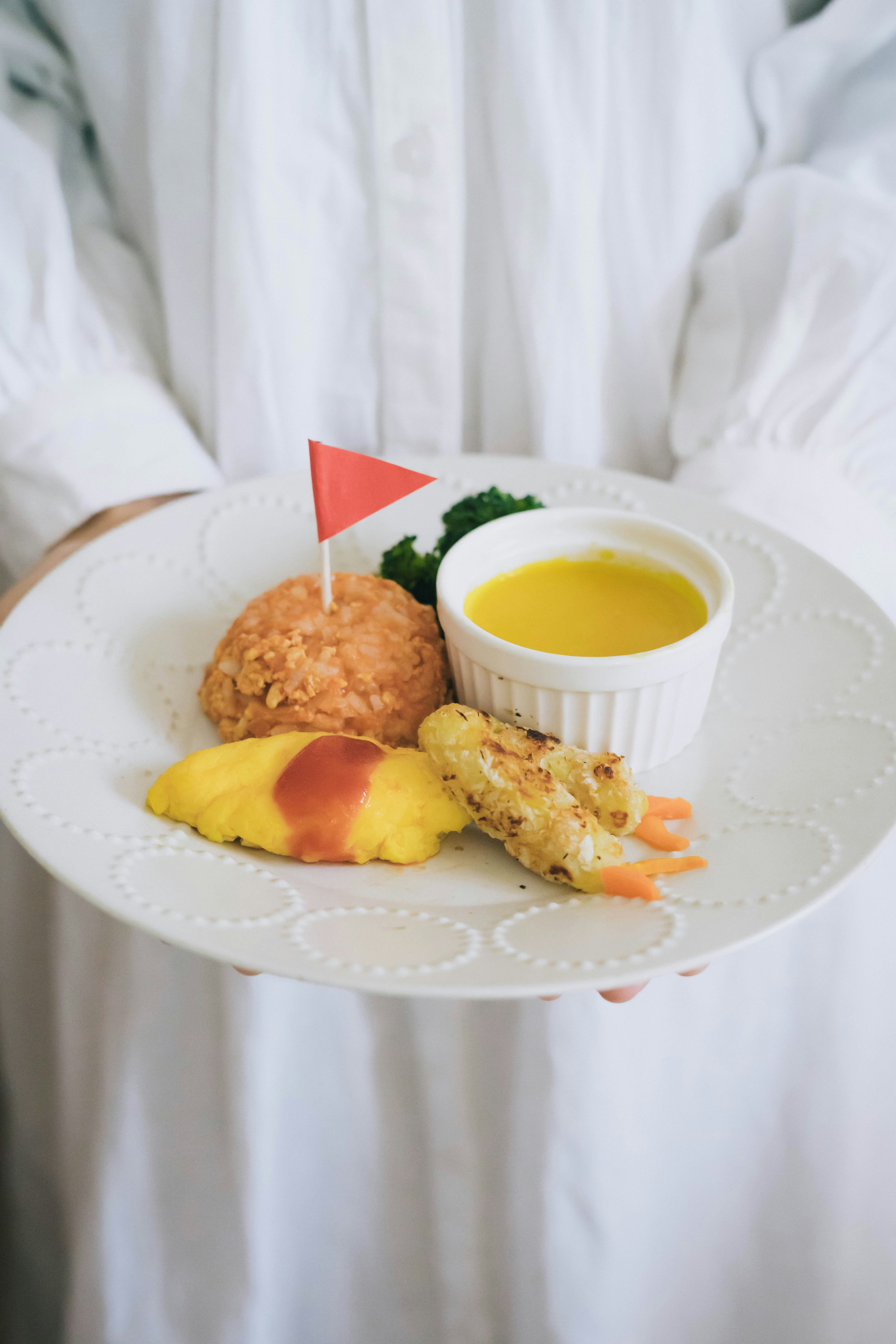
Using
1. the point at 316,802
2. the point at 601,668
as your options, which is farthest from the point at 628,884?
the point at 316,802

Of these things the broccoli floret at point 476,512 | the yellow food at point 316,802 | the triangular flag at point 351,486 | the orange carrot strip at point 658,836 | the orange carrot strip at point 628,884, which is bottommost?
the orange carrot strip at point 658,836

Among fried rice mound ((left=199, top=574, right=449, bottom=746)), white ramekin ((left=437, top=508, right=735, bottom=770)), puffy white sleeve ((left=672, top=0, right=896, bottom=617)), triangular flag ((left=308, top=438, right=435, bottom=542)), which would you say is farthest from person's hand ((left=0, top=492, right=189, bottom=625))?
puffy white sleeve ((left=672, top=0, right=896, bottom=617))

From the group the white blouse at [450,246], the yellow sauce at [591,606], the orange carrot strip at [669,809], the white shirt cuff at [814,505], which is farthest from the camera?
the white shirt cuff at [814,505]

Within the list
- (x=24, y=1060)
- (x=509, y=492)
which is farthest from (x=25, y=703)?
(x=24, y=1060)

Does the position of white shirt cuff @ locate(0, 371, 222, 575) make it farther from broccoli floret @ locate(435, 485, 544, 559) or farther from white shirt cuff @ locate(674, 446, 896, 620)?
white shirt cuff @ locate(674, 446, 896, 620)

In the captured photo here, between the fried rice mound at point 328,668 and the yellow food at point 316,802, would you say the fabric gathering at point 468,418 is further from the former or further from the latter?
the yellow food at point 316,802

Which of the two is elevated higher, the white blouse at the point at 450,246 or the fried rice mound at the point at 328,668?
the white blouse at the point at 450,246

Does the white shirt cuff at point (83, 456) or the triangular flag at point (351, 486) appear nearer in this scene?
the triangular flag at point (351, 486)

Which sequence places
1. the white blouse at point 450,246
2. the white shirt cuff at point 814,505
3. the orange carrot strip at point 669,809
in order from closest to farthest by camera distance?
the orange carrot strip at point 669,809
the white blouse at point 450,246
the white shirt cuff at point 814,505

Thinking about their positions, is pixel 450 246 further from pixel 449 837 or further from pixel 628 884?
pixel 628 884

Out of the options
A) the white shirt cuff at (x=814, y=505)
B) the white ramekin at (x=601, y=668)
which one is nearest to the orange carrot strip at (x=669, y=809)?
the white ramekin at (x=601, y=668)
